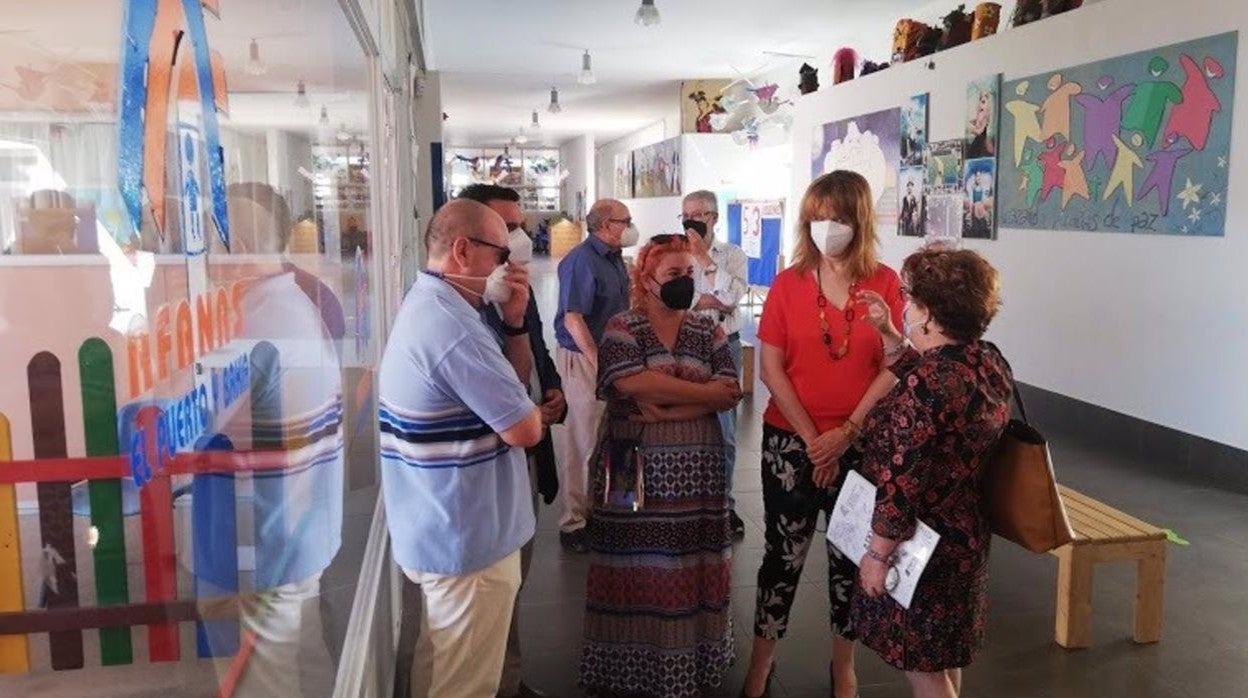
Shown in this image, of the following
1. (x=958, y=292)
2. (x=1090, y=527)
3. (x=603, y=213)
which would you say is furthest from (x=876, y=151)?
(x=958, y=292)

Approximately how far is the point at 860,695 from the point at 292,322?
2240 millimetres

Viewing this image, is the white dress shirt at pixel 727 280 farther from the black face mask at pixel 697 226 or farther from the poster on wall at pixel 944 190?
the poster on wall at pixel 944 190

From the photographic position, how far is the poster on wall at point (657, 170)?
14945 millimetres

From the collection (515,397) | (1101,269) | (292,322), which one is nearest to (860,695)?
(515,397)

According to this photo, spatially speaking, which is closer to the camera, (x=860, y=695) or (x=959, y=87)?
(x=860, y=695)

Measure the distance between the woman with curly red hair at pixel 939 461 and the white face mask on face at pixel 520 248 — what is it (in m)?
1.00

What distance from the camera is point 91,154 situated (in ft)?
2.14

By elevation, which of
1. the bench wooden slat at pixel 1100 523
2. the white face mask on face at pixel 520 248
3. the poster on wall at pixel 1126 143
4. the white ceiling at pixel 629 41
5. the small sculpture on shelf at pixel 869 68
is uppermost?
the white ceiling at pixel 629 41

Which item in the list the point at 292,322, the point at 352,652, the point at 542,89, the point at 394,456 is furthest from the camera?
the point at 542,89

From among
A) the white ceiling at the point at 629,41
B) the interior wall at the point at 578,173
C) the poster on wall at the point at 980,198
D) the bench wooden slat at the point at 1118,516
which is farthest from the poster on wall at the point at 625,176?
the bench wooden slat at the point at 1118,516

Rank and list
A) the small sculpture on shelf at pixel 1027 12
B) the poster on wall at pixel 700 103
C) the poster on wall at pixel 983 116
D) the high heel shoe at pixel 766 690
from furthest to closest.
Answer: the poster on wall at pixel 700 103 < the poster on wall at pixel 983 116 < the small sculpture on shelf at pixel 1027 12 < the high heel shoe at pixel 766 690

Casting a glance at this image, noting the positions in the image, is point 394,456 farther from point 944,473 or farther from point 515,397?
point 944,473

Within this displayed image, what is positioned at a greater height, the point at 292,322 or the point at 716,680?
the point at 292,322

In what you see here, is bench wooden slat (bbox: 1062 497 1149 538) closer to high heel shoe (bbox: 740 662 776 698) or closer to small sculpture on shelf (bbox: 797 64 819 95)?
high heel shoe (bbox: 740 662 776 698)
